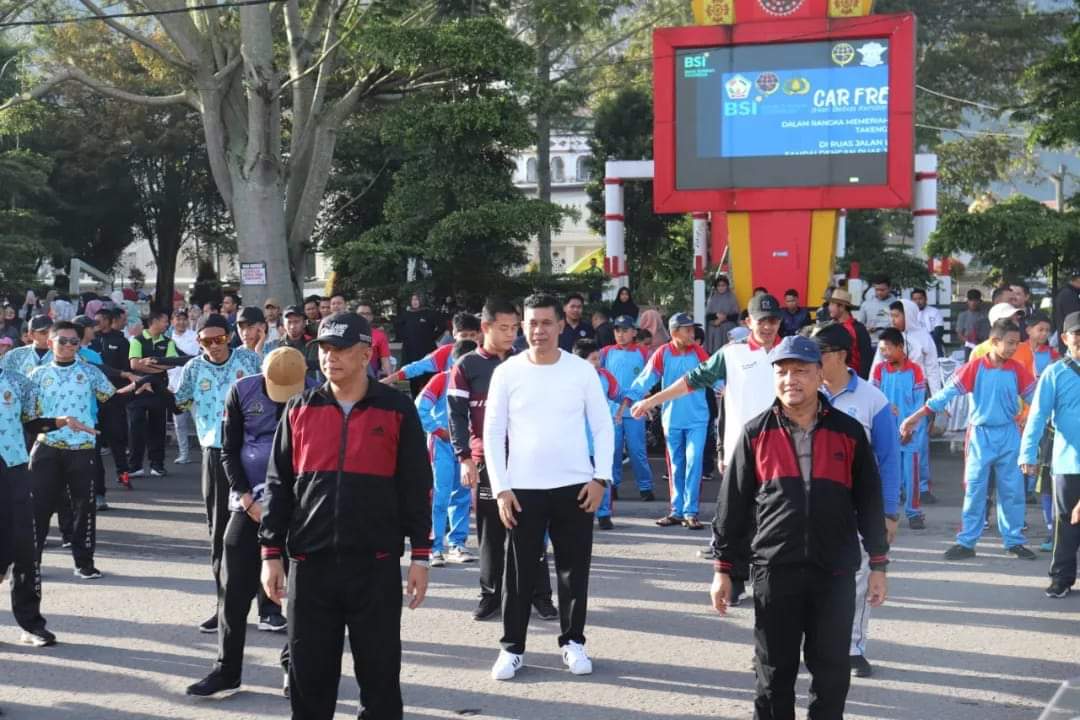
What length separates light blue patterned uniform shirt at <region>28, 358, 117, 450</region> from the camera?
9500 mm

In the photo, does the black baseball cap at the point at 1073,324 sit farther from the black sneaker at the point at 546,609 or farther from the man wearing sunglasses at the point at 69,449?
the man wearing sunglasses at the point at 69,449

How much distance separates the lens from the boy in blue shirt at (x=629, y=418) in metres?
13.2

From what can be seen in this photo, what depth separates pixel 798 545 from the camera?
512 centimetres

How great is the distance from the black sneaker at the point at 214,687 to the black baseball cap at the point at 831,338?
3.29 meters

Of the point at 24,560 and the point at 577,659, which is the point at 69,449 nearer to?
the point at 24,560

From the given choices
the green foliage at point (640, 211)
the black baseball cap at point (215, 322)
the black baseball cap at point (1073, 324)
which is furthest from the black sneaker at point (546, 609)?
the green foliage at point (640, 211)

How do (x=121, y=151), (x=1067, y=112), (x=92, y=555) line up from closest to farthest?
(x=92, y=555), (x=1067, y=112), (x=121, y=151)

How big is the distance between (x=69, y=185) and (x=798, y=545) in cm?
3534

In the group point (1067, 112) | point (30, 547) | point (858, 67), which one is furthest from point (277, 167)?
point (30, 547)

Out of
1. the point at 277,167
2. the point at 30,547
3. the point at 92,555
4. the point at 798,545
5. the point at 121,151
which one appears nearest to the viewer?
the point at 798,545

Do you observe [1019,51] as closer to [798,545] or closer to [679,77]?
[679,77]

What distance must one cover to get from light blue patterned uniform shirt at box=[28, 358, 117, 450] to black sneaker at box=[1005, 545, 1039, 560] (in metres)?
6.66

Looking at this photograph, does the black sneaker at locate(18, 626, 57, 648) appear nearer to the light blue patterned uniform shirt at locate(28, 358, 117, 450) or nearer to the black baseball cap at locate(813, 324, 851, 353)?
the light blue patterned uniform shirt at locate(28, 358, 117, 450)

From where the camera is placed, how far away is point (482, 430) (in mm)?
8195
